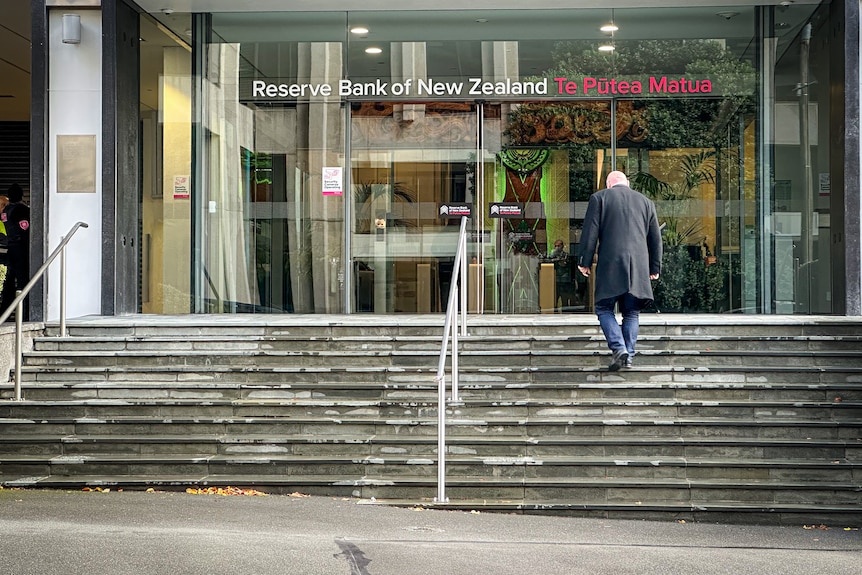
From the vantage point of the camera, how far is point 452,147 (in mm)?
13594

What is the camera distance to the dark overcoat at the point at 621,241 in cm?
921

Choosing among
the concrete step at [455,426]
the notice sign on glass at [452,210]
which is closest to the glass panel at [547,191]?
the notice sign on glass at [452,210]

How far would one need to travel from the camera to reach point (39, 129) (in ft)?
39.7

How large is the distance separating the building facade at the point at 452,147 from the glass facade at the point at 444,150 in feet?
0.08

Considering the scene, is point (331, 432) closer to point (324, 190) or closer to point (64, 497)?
point (64, 497)

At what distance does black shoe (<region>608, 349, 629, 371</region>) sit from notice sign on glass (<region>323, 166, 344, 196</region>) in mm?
5603

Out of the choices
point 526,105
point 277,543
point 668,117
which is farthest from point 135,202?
point 277,543

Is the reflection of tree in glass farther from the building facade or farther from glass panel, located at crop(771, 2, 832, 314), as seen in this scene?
glass panel, located at crop(771, 2, 832, 314)

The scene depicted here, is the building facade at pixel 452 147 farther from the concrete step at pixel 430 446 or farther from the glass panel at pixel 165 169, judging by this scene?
the concrete step at pixel 430 446

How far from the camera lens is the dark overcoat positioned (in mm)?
9214

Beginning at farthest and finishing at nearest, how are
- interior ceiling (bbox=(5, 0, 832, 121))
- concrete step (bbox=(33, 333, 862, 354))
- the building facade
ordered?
the building facade, interior ceiling (bbox=(5, 0, 832, 121)), concrete step (bbox=(33, 333, 862, 354))

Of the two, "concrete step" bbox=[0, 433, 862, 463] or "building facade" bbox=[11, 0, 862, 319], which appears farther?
"building facade" bbox=[11, 0, 862, 319]

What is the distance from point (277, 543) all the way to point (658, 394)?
12.9 feet

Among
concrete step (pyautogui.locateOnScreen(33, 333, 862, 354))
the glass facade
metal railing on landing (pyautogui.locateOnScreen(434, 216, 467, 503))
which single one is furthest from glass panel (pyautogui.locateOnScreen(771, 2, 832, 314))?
metal railing on landing (pyautogui.locateOnScreen(434, 216, 467, 503))
